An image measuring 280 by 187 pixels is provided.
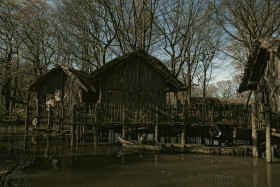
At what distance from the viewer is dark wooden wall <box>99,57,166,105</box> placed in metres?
17.6

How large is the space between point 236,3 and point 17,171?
59.9ft

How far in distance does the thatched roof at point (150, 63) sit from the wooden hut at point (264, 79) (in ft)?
14.1

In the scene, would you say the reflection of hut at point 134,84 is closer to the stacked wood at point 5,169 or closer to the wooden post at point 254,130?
the wooden post at point 254,130

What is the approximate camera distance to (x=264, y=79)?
1397cm

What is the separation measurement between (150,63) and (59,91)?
9516 millimetres

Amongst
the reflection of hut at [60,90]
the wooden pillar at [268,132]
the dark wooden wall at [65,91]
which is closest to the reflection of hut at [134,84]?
the reflection of hut at [60,90]

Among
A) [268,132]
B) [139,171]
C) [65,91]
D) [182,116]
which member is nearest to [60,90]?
[65,91]

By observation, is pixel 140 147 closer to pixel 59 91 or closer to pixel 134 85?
pixel 134 85

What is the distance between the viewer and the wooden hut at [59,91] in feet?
67.9

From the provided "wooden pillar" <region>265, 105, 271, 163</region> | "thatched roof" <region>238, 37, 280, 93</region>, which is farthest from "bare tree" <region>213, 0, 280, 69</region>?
"wooden pillar" <region>265, 105, 271, 163</region>

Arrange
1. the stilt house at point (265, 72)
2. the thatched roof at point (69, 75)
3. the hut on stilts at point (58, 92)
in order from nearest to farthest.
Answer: the stilt house at point (265, 72)
the thatched roof at point (69, 75)
the hut on stilts at point (58, 92)

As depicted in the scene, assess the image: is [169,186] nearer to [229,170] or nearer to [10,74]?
[229,170]

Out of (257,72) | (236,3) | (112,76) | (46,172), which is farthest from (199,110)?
(236,3)

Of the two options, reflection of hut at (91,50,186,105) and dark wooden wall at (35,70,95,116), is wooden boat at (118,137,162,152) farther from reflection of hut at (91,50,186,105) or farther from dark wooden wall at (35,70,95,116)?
dark wooden wall at (35,70,95,116)
